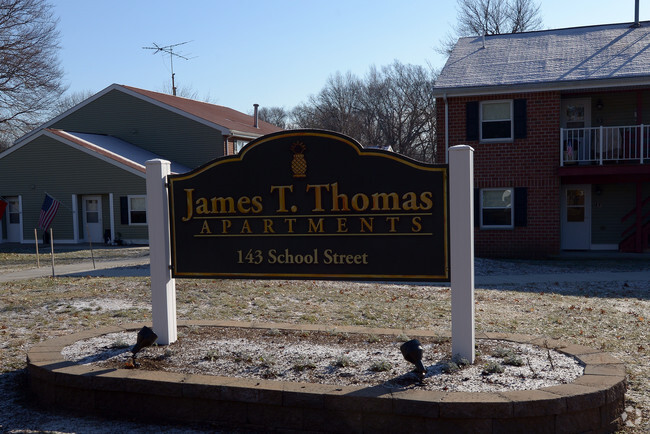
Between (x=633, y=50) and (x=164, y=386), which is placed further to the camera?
(x=633, y=50)

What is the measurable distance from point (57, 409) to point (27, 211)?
25.2 m

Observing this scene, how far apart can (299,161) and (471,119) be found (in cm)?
1474

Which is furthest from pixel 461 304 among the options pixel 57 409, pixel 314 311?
pixel 314 311

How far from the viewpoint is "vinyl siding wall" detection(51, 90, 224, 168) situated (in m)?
28.5

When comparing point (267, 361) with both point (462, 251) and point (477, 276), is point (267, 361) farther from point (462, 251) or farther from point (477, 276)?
point (477, 276)

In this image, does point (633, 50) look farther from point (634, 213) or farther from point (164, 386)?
point (164, 386)

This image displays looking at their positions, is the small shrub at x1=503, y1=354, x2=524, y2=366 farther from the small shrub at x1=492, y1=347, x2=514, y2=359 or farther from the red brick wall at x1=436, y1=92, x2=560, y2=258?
the red brick wall at x1=436, y1=92, x2=560, y2=258

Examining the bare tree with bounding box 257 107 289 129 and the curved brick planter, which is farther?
the bare tree with bounding box 257 107 289 129

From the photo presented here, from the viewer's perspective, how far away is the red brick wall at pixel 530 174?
1881 centimetres

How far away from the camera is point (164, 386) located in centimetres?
473

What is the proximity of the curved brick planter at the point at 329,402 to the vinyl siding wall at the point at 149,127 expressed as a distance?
23.6 metres

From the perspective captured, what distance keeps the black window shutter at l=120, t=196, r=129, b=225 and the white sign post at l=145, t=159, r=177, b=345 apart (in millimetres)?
21048

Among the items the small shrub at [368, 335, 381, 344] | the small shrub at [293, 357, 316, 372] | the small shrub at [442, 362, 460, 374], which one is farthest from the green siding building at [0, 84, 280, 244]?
the small shrub at [442, 362, 460, 374]

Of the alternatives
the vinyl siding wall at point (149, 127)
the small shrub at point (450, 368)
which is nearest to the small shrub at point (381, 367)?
the small shrub at point (450, 368)
